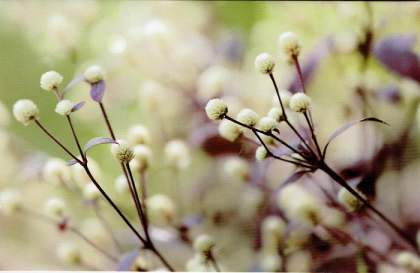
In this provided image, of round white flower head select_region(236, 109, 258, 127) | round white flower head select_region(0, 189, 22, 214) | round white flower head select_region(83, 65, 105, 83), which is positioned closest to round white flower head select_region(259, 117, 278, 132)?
round white flower head select_region(236, 109, 258, 127)

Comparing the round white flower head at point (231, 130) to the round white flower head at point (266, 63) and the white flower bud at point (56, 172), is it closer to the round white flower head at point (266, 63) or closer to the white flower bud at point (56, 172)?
the round white flower head at point (266, 63)

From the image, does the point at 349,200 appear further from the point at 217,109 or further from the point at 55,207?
the point at 55,207

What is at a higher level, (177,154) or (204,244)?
(177,154)

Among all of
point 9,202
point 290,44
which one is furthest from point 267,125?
point 9,202

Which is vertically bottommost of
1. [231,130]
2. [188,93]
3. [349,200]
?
[349,200]

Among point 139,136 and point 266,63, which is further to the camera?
point 139,136

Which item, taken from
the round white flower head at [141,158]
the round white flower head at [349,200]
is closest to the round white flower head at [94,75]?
the round white flower head at [141,158]
